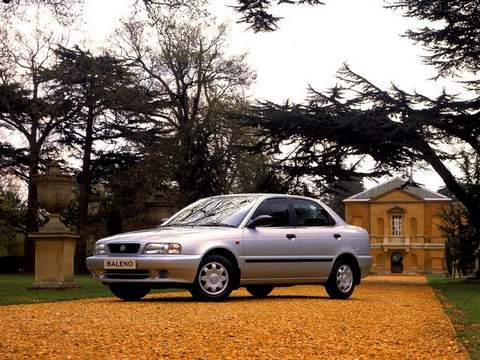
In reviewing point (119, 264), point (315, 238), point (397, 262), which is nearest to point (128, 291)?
Answer: point (119, 264)

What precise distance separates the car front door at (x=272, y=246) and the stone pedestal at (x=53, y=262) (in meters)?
5.76

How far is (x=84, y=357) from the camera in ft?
19.7

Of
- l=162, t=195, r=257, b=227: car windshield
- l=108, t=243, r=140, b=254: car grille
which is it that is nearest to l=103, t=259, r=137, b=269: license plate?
l=108, t=243, r=140, b=254: car grille

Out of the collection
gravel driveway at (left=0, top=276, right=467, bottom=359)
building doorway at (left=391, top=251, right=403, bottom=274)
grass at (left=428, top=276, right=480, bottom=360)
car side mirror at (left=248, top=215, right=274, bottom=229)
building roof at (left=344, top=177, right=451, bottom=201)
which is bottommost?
building doorway at (left=391, top=251, right=403, bottom=274)

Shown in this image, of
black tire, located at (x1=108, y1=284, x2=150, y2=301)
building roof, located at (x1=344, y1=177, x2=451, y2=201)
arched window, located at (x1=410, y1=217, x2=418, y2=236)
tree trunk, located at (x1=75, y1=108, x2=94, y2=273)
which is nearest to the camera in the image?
black tire, located at (x1=108, y1=284, x2=150, y2=301)

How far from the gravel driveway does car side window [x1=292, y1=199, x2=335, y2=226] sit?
2337mm

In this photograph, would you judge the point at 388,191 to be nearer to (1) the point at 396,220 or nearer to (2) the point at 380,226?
(1) the point at 396,220

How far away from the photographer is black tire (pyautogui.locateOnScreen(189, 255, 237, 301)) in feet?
36.9

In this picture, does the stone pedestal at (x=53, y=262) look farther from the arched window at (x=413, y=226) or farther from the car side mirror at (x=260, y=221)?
the arched window at (x=413, y=226)

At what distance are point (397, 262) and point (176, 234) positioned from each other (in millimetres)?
70019

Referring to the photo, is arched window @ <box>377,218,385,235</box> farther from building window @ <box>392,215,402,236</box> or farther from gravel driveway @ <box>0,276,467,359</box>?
gravel driveway @ <box>0,276,467,359</box>

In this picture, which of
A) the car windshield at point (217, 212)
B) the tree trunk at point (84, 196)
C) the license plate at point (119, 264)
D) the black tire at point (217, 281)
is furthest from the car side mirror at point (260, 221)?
the tree trunk at point (84, 196)

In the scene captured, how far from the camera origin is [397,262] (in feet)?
260

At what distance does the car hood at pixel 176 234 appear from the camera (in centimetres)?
1121
